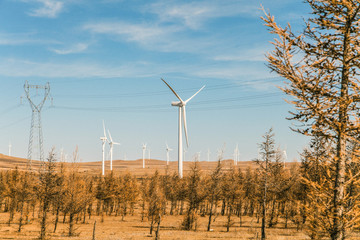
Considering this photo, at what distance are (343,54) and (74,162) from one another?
1531 inches

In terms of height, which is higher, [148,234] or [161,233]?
[161,233]

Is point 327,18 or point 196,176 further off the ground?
point 327,18

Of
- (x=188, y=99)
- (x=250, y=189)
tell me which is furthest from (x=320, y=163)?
(x=188, y=99)

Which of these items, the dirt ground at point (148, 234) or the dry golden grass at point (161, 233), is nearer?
the dirt ground at point (148, 234)

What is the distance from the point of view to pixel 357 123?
33.9 ft

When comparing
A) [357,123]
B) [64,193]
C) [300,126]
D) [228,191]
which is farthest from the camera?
[228,191]

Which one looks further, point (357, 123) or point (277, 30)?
point (277, 30)

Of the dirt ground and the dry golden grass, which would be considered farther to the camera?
the dry golden grass

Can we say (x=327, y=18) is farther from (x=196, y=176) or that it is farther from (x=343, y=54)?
(x=196, y=176)

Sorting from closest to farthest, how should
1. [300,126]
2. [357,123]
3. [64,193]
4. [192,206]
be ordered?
1. [357,123]
2. [300,126]
3. [64,193]
4. [192,206]

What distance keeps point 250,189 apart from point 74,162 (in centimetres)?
3952

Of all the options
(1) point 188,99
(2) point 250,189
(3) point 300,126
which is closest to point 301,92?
(3) point 300,126

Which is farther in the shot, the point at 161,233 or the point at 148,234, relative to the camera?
the point at 148,234

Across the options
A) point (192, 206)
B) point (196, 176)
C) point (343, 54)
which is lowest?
point (192, 206)
